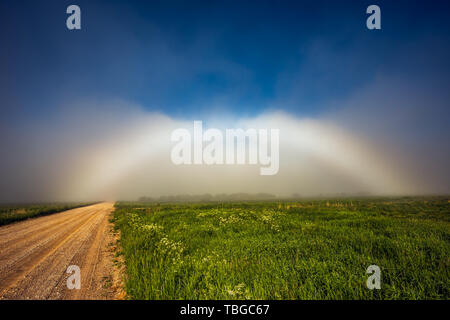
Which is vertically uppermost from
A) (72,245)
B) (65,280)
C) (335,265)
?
(335,265)

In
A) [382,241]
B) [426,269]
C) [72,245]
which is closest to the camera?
[426,269]

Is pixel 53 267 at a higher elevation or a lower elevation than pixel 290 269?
lower

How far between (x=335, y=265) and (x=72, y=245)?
1325 centimetres

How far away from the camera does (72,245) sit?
9.74 metres

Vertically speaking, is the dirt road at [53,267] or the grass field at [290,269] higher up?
the grass field at [290,269]

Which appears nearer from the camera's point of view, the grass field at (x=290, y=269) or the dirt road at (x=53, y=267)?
the grass field at (x=290, y=269)

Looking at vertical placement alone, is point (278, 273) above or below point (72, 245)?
above

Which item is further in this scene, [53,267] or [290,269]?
[53,267]

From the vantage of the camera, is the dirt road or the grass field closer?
the grass field

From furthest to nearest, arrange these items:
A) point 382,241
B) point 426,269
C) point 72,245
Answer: point 72,245
point 382,241
point 426,269

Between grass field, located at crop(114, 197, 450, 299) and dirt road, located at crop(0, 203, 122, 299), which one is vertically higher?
grass field, located at crop(114, 197, 450, 299)
